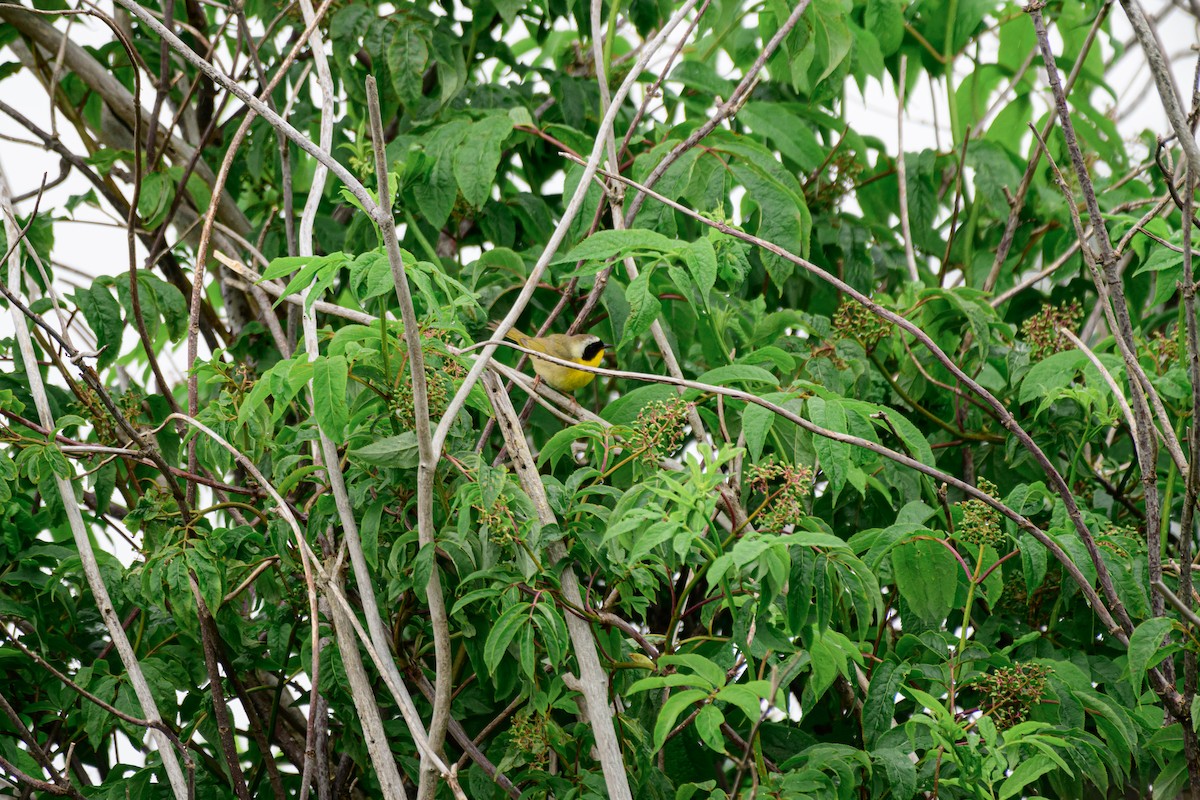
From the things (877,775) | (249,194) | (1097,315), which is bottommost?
(877,775)

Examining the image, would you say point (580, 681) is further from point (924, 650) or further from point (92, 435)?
point (92, 435)

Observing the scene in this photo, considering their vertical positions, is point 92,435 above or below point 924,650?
above

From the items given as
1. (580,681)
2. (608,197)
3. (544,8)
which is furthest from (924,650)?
(544,8)

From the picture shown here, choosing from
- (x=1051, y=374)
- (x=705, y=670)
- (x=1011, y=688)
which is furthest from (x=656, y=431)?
(x=1051, y=374)

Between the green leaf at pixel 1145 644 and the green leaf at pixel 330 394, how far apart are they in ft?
4.90

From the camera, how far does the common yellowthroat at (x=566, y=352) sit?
338cm

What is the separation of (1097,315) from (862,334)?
887mm

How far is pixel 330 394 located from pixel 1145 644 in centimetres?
154

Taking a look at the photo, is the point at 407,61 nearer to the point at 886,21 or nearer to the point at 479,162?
the point at 479,162

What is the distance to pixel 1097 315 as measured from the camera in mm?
3523

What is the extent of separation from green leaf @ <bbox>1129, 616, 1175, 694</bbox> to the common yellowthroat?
1508mm

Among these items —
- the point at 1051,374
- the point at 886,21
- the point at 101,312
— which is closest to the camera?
the point at 1051,374

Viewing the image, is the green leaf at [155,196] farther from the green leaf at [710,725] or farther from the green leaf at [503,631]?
the green leaf at [710,725]

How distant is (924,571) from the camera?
2436 millimetres
